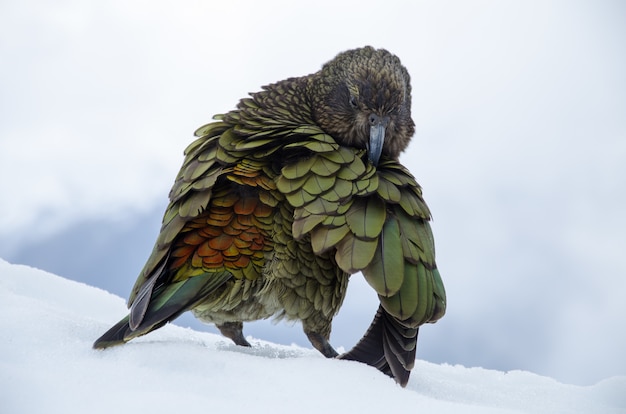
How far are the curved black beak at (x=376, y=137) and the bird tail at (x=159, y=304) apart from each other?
0.95 metres

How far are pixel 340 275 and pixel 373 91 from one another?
0.97 meters

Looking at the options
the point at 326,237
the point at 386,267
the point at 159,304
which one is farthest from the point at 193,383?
the point at 386,267

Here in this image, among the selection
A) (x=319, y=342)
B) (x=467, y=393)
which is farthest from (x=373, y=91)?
(x=467, y=393)

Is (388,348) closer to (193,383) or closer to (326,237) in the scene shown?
(326,237)

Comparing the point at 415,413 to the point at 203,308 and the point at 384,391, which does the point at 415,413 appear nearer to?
the point at 384,391

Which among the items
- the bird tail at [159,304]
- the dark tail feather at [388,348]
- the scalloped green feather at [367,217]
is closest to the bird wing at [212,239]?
the bird tail at [159,304]

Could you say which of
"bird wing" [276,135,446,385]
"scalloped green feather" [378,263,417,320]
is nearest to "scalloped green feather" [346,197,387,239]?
"bird wing" [276,135,446,385]

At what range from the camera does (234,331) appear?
3568mm

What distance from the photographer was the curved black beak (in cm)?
323

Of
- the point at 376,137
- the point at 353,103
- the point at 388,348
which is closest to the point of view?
→ the point at 388,348

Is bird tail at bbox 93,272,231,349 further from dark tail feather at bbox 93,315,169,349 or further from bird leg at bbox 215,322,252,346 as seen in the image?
bird leg at bbox 215,322,252,346

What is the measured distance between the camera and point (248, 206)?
3008mm

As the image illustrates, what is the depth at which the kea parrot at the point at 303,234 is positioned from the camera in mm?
2857

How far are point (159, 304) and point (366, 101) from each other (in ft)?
4.76
